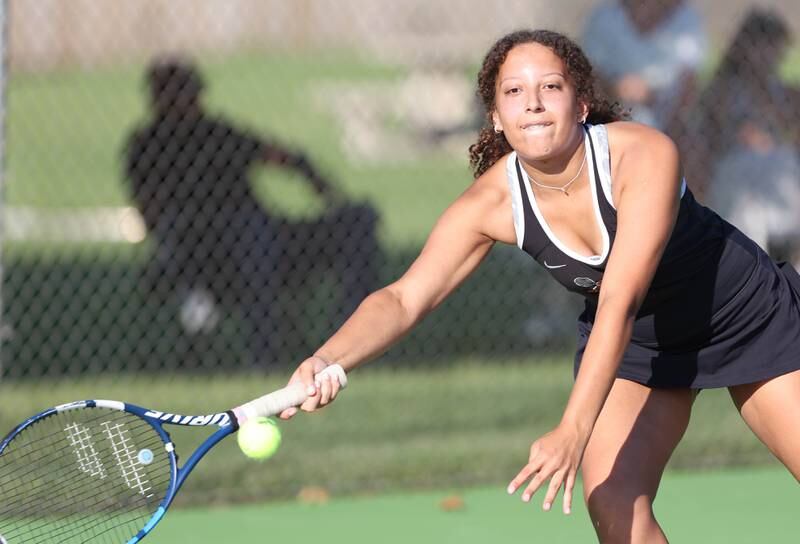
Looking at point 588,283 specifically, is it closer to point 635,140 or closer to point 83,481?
point 635,140

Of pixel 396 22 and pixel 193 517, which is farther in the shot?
pixel 396 22

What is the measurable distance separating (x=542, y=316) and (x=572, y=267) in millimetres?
4594

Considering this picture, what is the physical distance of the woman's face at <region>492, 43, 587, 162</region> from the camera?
345 cm

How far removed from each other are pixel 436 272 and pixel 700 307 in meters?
0.71

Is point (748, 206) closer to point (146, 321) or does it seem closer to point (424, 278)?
point (146, 321)

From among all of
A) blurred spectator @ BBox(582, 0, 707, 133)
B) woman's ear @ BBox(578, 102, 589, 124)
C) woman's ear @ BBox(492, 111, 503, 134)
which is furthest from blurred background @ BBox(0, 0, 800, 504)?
woman's ear @ BBox(578, 102, 589, 124)

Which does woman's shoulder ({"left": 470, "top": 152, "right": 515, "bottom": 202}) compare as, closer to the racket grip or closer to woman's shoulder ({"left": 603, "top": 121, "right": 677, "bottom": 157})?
woman's shoulder ({"left": 603, "top": 121, "right": 677, "bottom": 157})

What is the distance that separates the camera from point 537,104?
11.3 feet

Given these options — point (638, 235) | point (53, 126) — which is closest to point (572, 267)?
point (638, 235)

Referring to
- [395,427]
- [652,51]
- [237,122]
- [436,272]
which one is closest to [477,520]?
[395,427]

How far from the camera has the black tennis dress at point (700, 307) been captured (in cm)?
368

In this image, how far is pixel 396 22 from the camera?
13.1 meters

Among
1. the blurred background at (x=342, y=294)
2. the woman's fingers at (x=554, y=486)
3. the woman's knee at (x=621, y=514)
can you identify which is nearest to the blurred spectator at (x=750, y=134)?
the blurred background at (x=342, y=294)

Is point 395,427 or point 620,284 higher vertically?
point 395,427
